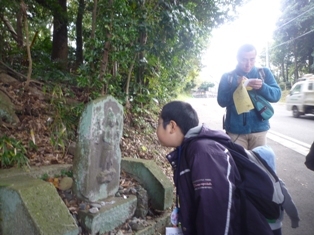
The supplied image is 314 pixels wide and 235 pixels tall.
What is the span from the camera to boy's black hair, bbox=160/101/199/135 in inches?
67.9

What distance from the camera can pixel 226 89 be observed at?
9.31 ft

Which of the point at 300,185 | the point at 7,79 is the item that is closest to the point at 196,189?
the point at 300,185

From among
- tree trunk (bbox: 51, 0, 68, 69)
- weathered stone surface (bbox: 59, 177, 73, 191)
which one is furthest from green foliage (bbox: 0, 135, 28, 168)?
tree trunk (bbox: 51, 0, 68, 69)

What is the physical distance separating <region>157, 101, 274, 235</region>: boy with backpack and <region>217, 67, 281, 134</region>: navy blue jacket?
121 centimetres

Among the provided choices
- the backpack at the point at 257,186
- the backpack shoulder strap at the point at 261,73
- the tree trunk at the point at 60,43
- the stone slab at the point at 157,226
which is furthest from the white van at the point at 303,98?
the backpack at the point at 257,186

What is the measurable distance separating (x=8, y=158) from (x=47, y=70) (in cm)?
342

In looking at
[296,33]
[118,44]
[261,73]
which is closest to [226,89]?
[261,73]

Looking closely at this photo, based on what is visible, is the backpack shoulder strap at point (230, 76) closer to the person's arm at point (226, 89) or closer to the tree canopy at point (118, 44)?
→ the person's arm at point (226, 89)

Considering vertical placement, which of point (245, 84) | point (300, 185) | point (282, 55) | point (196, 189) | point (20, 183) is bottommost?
point (300, 185)

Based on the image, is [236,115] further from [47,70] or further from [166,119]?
[47,70]

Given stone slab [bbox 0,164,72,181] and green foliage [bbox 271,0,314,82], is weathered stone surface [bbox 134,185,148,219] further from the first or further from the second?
green foliage [bbox 271,0,314,82]

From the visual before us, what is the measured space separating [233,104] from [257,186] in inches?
56.0

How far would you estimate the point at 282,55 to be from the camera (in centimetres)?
3081

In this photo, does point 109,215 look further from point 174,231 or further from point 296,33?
point 296,33
